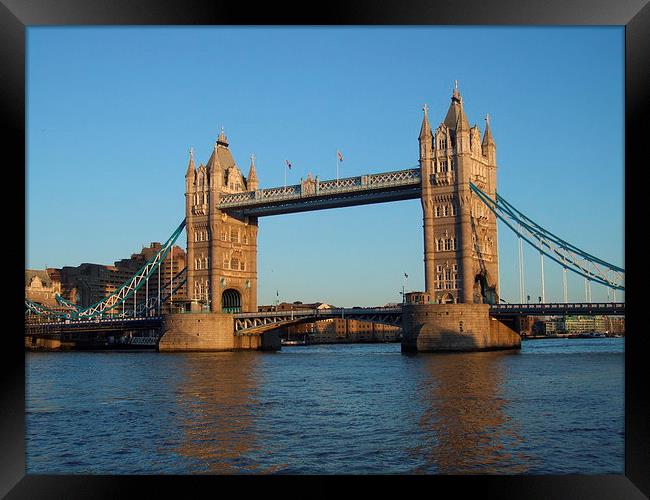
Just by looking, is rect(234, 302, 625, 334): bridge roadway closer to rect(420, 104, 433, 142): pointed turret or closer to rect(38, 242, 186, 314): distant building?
rect(420, 104, 433, 142): pointed turret

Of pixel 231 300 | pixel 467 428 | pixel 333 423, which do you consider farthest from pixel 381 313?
pixel 467 428

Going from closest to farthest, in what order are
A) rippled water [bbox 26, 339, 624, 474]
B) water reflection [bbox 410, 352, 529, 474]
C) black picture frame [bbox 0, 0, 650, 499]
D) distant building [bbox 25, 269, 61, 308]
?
black picture frame [bbox 0, 0, 650, 499] → water reflection [bbox 410, 352, 529, 474] → rippled water [bbox 26, 339, 624, 474] → distant building [bbox 25, 269, 61, 308]

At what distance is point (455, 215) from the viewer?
245ft

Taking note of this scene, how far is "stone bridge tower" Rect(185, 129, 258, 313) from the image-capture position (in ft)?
300

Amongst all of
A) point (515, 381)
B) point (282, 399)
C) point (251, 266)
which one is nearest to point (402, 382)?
point (515, 381)

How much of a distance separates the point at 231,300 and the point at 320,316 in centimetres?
1866

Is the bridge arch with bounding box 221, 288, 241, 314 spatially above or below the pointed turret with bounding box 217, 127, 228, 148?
below

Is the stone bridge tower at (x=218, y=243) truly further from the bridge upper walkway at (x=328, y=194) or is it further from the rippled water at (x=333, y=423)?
the rippled water at (x=333, y=423)

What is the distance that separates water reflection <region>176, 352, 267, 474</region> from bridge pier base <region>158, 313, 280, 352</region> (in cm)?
3271

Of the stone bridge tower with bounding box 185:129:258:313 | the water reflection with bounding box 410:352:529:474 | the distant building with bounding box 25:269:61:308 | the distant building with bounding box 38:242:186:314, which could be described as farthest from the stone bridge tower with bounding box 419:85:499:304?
the distant building with bounding box 38:242:186:314
